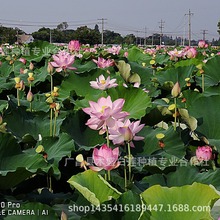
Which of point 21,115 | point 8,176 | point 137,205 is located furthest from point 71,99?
point 137,205

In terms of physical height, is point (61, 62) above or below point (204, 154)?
above

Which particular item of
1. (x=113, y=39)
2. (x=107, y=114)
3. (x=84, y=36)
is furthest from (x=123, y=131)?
(x=113, y=39)

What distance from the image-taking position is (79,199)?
2.91ft

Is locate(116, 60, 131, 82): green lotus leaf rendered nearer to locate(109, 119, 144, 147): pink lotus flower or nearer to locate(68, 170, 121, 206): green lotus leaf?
locate(109, 119, 144, 147): pink lotus flower

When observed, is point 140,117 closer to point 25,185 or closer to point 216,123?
point 216,123

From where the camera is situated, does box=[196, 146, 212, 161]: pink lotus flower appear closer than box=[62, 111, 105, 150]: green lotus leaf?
Yes

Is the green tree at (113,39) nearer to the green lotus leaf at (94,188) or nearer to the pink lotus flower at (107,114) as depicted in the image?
the pink lotus flower at (107,114)

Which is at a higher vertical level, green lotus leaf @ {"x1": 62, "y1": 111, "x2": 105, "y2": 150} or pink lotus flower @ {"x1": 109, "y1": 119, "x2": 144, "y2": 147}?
pink lotus flower @ {"x1": 109, "y1": 119, "x2": 144, "y2": 147}

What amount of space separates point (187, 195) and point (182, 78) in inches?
54.9

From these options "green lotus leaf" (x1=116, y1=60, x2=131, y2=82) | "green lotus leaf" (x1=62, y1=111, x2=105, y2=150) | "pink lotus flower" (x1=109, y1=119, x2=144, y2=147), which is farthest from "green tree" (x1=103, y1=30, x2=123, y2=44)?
"pink lotus flower" (x1=109, y1=119, x2=144, y2=147)

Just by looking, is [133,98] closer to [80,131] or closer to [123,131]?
[80,131]

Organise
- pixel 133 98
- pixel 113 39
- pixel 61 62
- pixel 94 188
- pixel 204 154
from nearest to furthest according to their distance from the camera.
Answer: pixel 94 188
pixel 204 154
pixel 133 98
pixel 61 62
pixel 113 39

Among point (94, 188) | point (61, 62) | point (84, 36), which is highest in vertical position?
point (84, 36)

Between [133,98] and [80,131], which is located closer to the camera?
[80,131]
